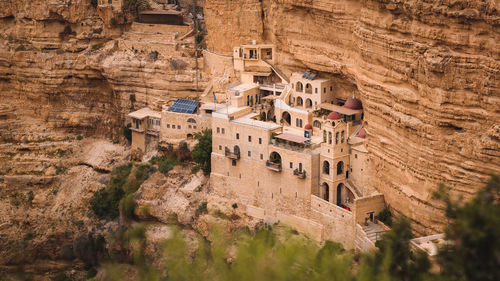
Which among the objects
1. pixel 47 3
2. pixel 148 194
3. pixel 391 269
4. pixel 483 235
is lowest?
pixel 148 194

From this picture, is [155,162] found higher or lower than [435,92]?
lower

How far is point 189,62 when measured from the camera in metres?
53.5

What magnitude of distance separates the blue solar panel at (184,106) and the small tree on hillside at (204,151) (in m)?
2.86

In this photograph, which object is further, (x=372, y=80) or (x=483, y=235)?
(x=372, y=80)

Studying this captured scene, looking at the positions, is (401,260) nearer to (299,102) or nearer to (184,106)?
(299,102)

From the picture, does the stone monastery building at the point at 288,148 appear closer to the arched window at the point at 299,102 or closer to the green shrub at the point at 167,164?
the arched window at the point at 299,102

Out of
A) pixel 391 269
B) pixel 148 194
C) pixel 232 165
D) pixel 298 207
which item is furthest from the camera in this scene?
pixel 148 194

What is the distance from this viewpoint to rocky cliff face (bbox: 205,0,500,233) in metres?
33.7

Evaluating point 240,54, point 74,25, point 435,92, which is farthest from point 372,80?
point 74,25

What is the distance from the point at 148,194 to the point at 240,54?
10731 mm

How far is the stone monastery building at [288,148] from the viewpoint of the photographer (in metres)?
41.3

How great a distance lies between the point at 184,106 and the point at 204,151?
4.68 meters

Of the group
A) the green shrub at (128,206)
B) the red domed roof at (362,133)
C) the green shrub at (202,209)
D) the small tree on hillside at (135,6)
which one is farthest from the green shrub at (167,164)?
the red domed roof at (362,133)

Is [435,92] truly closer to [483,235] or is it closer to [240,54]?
[483,235]
